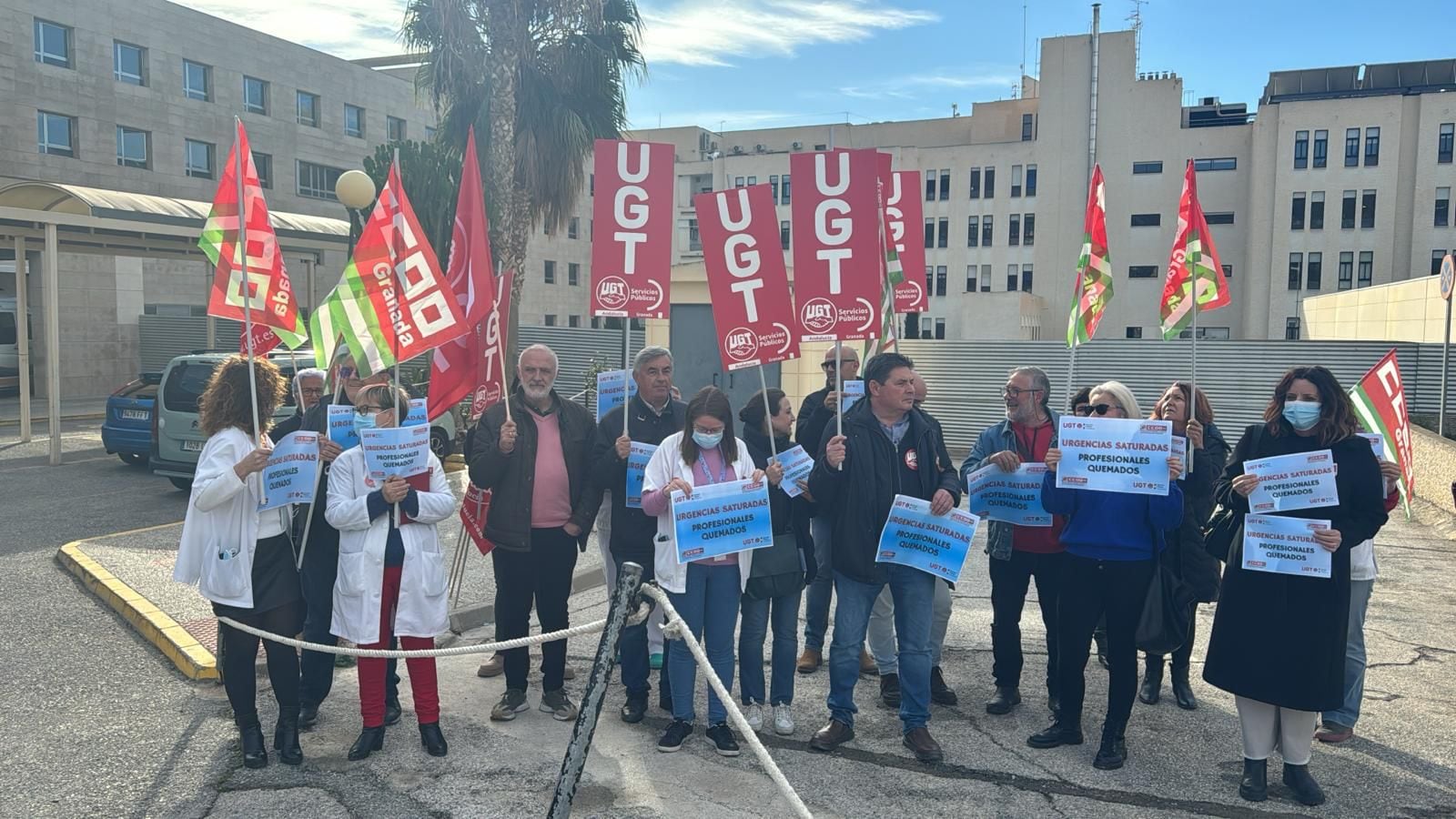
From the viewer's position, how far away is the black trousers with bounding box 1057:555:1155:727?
5.31 meters

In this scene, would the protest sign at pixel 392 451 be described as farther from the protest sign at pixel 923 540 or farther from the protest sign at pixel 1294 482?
the protest sign at pixel 1294 482

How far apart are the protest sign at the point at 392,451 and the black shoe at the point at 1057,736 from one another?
3.37 meters

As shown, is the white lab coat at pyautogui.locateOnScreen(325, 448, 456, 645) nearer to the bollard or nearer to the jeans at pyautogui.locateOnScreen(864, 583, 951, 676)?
the bollard

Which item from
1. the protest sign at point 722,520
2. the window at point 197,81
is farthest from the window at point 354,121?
the protest sign at point 722,520

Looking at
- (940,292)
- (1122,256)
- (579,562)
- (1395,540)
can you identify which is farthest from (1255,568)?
(940,292)

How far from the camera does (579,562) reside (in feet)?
31.6

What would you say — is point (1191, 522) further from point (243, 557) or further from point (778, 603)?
point (243, 557)

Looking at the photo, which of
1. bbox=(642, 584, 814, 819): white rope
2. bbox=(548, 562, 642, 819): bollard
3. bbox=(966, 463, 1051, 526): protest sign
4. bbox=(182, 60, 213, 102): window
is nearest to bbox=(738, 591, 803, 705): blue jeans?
bbox=(966, 463, 1051, 526): protest sign

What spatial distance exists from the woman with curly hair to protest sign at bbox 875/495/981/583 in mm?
2921

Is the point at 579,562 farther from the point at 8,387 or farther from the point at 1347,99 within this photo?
the point at 1347,99

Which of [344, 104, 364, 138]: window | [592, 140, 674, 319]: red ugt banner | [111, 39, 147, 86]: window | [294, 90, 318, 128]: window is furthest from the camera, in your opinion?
[344, 104, 364, 138]: window

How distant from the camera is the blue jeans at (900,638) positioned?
5.41m

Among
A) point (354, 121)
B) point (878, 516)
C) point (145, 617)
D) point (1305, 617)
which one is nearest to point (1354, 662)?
point (1305, 617)

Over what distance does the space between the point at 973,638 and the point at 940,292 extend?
59946 mm
